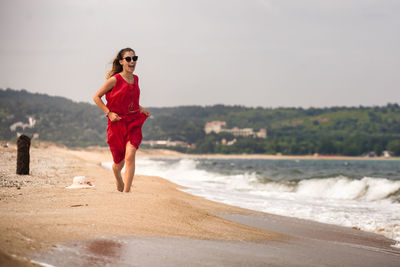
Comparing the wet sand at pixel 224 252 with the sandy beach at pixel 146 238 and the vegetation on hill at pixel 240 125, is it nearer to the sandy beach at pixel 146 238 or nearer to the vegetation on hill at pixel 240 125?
the sandy beach at pixel 146 238

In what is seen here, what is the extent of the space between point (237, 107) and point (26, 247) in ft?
556

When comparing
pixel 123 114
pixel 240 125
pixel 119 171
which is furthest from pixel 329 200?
pixel 240 125

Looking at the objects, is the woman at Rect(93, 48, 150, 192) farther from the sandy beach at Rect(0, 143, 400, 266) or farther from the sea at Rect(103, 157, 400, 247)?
the sea at Rect(103, 157, 400, 247)

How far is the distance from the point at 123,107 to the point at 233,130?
136556mm

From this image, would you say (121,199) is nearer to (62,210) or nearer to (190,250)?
(62,210)

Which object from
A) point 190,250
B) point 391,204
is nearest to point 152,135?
point 391,204

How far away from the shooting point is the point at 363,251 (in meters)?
4.82

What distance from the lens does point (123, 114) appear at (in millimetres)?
5961

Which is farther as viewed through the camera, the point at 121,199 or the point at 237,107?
the point at 237,107

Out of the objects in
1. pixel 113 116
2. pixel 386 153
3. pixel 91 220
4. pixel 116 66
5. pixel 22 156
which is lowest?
pixel 386 153

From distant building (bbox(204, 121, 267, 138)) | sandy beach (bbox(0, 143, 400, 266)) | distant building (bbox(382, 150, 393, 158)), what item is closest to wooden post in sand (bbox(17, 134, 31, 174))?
sandy beach (bbox(0, 143, 400, 266))

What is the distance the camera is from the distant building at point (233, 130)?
133 meters

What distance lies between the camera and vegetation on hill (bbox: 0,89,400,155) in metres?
75.5

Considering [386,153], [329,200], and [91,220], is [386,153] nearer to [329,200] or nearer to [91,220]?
[329,200]
